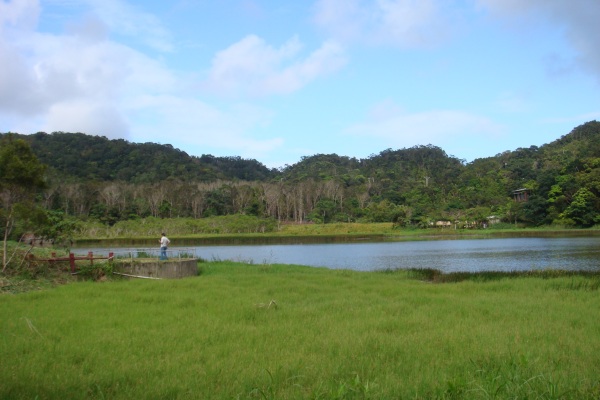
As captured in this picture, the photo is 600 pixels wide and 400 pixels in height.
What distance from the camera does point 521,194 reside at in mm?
79375

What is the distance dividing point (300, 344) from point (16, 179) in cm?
1423

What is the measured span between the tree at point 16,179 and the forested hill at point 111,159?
7354cm

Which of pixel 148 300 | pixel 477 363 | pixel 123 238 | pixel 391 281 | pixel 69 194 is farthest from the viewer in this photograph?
pixel 69 194

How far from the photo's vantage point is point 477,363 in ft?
23.9

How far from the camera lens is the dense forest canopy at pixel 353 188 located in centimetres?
6625

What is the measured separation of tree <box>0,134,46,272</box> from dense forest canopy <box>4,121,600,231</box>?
165 feet

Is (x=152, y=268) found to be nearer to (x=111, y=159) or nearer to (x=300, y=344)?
(x=300, y=344)

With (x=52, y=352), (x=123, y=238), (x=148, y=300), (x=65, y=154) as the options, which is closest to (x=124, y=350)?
(x=52, y=352)

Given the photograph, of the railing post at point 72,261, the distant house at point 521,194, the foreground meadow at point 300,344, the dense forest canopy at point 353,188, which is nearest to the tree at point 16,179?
the railing post at point 72,261

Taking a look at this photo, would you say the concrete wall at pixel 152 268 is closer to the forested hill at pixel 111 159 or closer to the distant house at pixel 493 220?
the distant house at pixel 493 220

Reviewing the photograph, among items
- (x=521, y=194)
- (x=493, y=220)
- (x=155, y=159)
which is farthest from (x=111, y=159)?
(x=521, y=194)

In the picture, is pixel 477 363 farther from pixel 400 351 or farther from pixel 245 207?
pixel 245 207

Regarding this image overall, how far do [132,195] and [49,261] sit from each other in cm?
6491

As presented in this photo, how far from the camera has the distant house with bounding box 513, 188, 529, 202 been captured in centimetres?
7675
